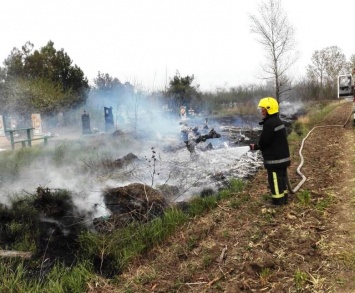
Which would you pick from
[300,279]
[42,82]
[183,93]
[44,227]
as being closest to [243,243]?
[300,279]

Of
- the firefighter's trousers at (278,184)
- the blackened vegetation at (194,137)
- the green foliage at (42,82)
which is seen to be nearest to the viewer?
the firefighter's trousers at (278,184)

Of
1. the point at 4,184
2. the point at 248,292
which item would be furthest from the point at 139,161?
the point at 248,292

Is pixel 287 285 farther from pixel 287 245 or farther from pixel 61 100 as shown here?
pixel 61 100

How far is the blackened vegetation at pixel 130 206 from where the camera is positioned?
232 inches

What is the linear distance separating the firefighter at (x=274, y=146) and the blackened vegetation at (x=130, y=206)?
2321mm

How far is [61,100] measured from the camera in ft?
77.4

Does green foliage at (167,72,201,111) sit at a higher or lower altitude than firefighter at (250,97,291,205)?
higher

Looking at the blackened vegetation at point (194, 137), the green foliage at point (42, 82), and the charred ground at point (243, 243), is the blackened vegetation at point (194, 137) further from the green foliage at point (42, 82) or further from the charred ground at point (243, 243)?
the green foliage at point (42, 82)

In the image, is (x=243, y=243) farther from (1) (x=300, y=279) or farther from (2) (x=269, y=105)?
(2) (x=269, y=105)

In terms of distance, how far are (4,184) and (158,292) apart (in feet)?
23.5

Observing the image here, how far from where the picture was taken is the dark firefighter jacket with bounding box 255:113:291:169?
16.2 feet

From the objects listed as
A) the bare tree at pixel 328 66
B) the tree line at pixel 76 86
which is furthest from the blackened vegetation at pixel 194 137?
the bare tree at pixel 328 66

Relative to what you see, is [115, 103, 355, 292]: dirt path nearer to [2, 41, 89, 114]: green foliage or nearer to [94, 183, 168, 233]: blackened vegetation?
[94, 183, 168, 233]: blackened vegetation

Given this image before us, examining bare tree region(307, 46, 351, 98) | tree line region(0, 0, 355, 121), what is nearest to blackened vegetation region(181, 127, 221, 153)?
tree line region(0, 0, 355, 121)
